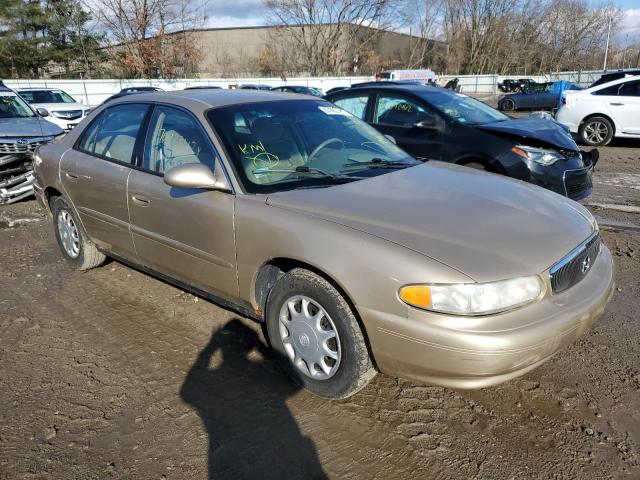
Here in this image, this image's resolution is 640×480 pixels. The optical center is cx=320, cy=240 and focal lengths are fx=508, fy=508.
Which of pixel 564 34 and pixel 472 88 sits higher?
pixel 564 34

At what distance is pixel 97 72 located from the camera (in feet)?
140

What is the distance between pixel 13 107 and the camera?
30.0 ft

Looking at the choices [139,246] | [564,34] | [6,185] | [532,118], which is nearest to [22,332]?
[139,246]

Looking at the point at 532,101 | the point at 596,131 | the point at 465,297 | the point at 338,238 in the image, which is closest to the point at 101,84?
the point at 532,101

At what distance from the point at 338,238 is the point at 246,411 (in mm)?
1060

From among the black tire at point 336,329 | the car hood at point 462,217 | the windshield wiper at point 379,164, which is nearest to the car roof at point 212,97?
the windshield wiper at point 379,164

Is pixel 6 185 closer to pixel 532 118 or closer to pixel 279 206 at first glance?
pixel 279 206

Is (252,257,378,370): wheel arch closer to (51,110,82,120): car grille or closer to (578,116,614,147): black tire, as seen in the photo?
(578,116,614,147): black tire

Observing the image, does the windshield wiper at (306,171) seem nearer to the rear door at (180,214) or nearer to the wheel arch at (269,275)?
the rear door at (180,214)

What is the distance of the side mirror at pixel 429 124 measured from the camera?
19.7 ft

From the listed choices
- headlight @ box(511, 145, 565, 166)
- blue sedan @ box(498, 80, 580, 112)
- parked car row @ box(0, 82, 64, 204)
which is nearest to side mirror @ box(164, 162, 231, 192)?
headlight @ box(511, 145, 565, 166)

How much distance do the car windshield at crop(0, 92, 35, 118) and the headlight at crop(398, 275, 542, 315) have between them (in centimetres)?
908

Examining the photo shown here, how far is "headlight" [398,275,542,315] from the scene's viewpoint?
87.4 inches

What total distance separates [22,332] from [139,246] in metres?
1.02
